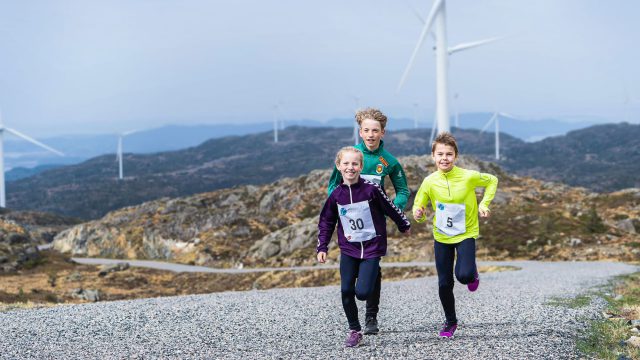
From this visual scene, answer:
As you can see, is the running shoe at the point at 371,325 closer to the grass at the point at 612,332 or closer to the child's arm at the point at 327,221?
the child's arm at the point at 327,221

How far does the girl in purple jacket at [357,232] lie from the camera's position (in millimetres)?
8789

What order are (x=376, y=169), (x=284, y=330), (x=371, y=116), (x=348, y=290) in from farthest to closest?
(x=284, y=330) → (x=376, y=169) → (x=371, y=116) → (x=348, y=290)

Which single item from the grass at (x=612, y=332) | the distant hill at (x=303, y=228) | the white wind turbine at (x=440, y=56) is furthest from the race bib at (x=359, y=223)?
the white wind turbine at (x=440, y=56)

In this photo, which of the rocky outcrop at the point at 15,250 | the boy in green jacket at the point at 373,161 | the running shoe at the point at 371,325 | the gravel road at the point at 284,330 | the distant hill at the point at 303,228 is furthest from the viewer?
the rocky outcrop at the point at 15,250

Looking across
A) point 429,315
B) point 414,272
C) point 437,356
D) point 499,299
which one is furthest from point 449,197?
point 414,272

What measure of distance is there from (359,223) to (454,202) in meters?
1.51

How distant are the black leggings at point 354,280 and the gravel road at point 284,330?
0.61 meters

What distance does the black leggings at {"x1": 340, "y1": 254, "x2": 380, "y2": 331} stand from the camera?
873cm

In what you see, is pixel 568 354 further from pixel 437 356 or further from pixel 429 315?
pixel 429 315

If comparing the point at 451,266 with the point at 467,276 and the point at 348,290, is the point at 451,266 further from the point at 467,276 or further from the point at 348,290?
the point at 348,290

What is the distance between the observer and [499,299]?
15289 mm

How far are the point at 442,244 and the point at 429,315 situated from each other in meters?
3.86

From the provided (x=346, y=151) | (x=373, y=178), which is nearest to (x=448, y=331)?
(x=373, y=178)

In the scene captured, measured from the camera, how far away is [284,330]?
11078mm
